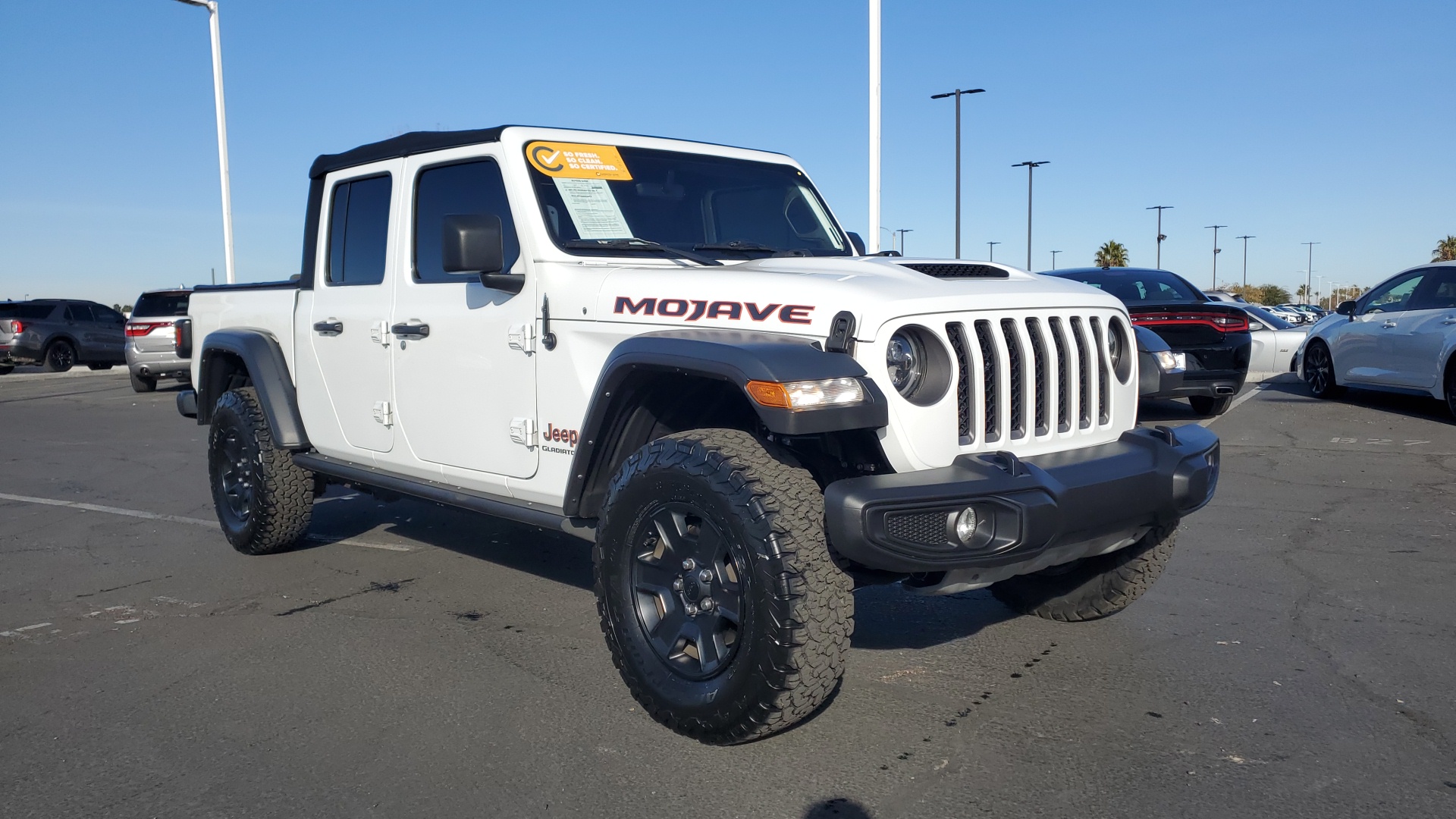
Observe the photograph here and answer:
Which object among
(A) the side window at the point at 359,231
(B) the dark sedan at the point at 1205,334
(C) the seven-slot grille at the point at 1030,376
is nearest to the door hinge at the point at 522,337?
(A) the side window at the point at 359,231

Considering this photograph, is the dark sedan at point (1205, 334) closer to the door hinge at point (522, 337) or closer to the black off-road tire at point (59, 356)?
the door hinge at point (522, 337)

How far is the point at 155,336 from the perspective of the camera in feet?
58.9

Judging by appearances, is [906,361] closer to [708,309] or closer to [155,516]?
[708,309]

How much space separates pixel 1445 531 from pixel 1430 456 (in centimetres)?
307

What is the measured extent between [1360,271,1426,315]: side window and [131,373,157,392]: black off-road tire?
17.3 meters

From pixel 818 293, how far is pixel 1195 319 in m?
8.60

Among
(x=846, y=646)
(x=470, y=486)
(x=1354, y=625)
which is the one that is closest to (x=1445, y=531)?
(x=1354, y=625)

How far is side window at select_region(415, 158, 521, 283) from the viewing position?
4.41 meters

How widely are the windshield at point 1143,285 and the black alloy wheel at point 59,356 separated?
22.4m

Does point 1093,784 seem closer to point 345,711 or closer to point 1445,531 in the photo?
point 345,711

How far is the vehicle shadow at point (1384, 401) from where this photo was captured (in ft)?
38.2

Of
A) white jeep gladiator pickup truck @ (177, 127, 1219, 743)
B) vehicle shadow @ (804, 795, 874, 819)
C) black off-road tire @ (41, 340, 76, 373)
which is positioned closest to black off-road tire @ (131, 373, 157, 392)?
black off-road tire @ (41, 340, 76, 373)

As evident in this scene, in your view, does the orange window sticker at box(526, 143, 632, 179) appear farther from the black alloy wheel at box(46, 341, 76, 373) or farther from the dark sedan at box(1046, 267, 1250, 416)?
the black alloy wheel at box(46, 341, 76, 373)

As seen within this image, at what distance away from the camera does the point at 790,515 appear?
10.2ft
